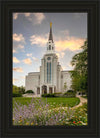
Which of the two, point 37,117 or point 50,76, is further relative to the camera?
point 50,76

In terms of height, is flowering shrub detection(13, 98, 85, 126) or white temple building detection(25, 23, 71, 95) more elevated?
white temple building detection(25, 23, 71, 95)

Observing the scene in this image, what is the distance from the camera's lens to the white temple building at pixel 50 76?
1.70 metres

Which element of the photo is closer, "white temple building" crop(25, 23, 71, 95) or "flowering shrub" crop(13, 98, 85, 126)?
"flowering shrub" crop(13, 98, 85, 126)

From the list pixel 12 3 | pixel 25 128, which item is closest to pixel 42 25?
pixel 12 3

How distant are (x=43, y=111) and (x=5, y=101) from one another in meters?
0.42

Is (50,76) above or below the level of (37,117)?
above

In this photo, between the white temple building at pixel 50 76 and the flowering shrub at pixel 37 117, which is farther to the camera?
the white temple building at pixel 50 76

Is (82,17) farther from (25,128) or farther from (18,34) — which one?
(25,128)

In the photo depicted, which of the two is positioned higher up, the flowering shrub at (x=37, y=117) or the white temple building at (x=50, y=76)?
the white temple building at (x=50, y=76)

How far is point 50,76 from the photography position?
2.24 m

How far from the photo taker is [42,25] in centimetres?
150

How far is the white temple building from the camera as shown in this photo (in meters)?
1.70

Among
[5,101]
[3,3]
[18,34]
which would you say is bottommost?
[5,101]

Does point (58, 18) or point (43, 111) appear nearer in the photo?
point (43, 111)
